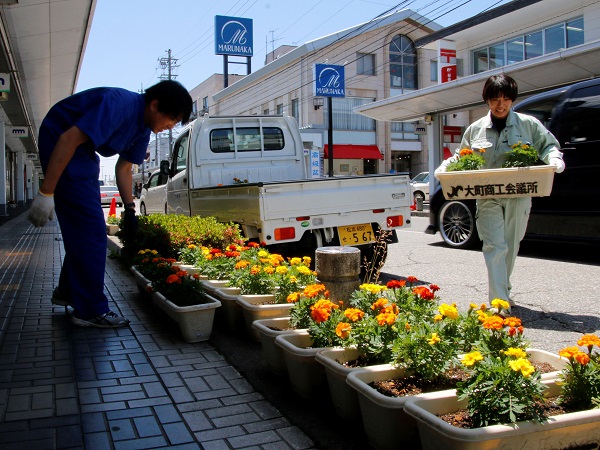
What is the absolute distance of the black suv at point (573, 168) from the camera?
720 centimetres

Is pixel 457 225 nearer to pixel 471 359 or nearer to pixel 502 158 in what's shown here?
pixel 502 158

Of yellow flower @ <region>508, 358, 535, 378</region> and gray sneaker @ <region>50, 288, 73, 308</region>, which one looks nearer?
yellow flower @ <region>508, 358, 535, 378</region>

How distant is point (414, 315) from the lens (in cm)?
316

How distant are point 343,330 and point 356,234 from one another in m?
3.90

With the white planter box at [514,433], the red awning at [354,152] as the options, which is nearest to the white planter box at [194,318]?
the white planter box at [514,433]

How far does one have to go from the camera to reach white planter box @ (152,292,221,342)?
13.1 ft

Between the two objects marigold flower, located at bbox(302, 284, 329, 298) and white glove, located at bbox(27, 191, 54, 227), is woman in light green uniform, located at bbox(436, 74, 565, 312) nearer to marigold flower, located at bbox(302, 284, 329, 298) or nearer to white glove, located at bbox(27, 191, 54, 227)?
marigold flower, located at bbox(302, 284, 329, 298)

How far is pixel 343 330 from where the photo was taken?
9.33 feet

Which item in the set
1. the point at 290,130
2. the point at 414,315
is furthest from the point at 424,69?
the point at 414,315

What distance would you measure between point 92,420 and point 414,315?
1764 millimetres

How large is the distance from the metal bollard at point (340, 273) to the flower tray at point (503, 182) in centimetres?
116

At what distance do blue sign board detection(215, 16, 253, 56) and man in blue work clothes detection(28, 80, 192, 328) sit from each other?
4323cm

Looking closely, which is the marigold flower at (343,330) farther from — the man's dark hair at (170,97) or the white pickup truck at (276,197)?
the white pickup truck at (276,197)

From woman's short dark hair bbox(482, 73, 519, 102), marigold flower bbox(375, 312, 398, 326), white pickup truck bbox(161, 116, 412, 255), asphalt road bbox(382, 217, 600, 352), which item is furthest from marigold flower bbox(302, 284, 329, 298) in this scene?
white pickup truck bbox(161, 116, 412, 255)
